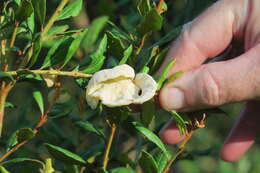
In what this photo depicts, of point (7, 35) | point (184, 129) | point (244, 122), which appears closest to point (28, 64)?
point (7, 35)

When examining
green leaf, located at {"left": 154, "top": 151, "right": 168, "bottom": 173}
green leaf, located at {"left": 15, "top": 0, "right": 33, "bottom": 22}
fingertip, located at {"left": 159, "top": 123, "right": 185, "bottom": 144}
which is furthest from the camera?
fingertip, located at {"left": 159, "top": 123, "right": 185, "bottom": 144}

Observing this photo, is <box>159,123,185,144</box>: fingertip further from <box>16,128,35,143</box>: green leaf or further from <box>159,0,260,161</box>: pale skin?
<box>16,128,35,143</box>: green leaf

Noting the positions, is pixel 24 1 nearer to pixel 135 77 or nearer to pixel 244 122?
pixel 135 77

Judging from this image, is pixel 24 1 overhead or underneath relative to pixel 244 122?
overhead

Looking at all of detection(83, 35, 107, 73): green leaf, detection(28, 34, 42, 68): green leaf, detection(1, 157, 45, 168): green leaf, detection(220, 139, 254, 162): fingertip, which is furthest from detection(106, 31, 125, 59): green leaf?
detection(220, 139, 254, 162): fingertip

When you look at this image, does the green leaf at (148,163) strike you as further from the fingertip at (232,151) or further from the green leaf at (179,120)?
the fingertip at (232,151)

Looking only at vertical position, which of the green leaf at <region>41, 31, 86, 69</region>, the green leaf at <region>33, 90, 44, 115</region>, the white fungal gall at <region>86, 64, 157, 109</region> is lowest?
the green leaf at <region>33, 90, 44, 115</region>

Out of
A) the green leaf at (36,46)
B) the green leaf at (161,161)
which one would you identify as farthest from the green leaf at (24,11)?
the green leaf at (161,161)
